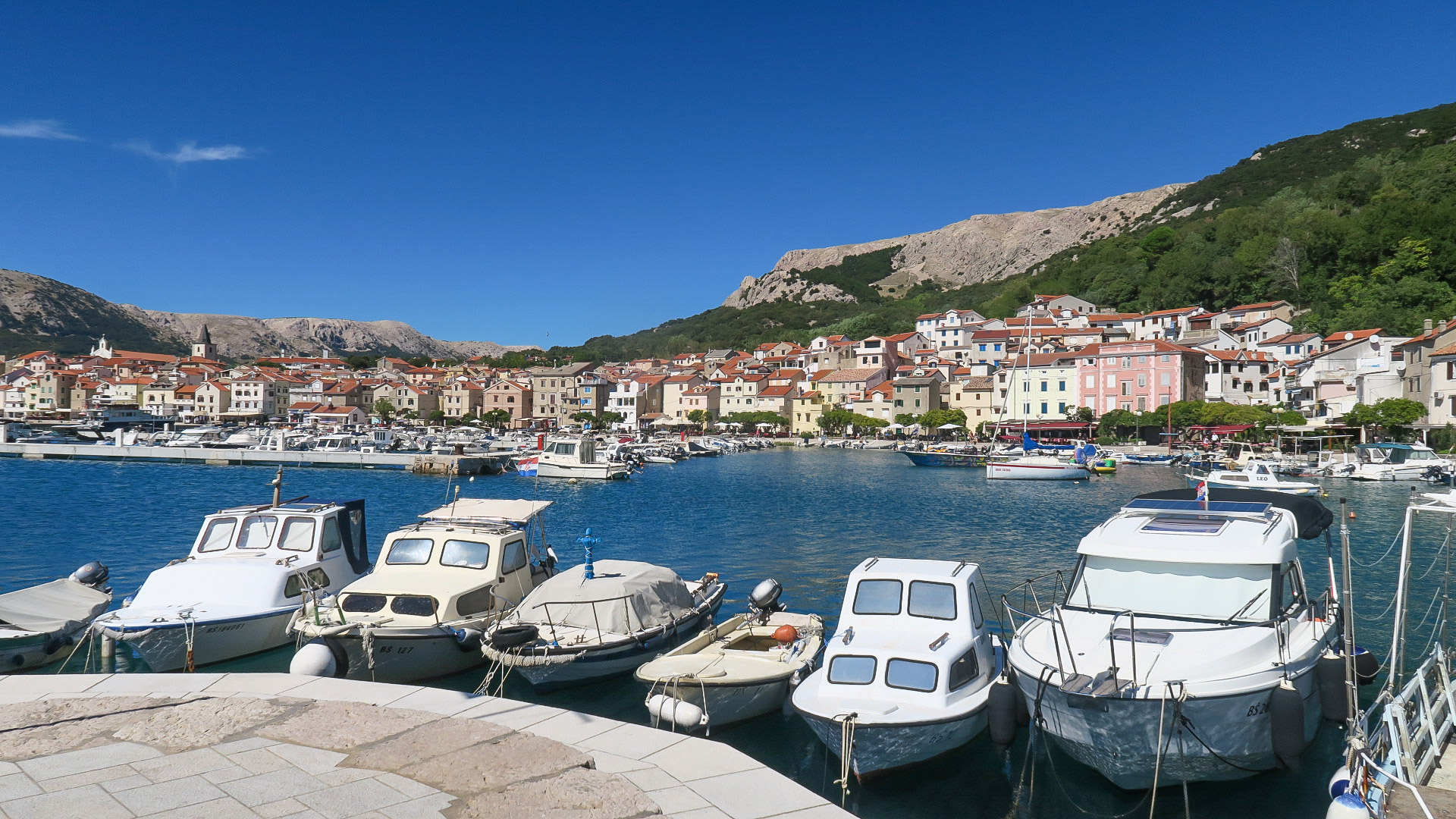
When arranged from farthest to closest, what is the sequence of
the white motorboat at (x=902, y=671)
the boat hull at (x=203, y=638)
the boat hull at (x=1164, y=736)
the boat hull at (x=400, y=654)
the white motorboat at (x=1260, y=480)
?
the white motorboat at (x=1260, y=480)
the boat hull at (x=203, y=638)
the boat hull at (x=400, y=654)
the white motorboat at (x=902, y=671)
the boat hull at (x=1164, y=736)

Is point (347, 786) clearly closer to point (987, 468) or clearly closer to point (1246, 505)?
point (1246, 505)

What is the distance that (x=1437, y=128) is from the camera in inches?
5074

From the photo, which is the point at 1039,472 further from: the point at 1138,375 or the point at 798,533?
the point at 1138,375

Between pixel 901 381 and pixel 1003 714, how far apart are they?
324 ft

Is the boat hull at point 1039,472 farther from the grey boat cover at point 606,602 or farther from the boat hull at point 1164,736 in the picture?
the boat hull at point 1164,736

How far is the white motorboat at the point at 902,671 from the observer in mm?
9422

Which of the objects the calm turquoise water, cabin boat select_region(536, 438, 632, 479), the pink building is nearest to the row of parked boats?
the calm turquoise water

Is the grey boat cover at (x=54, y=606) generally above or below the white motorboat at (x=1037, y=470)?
above

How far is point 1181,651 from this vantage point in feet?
30.6

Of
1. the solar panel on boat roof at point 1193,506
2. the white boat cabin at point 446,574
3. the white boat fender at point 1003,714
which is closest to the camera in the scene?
the white boat fender at point 1003,714

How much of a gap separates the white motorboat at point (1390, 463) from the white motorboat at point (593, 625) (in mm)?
54221

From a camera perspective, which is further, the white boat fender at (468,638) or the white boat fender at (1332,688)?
the white boat fender at (468,638)

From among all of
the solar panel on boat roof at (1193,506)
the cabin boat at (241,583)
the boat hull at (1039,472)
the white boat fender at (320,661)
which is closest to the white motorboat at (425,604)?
the white boat fender at (320,661)

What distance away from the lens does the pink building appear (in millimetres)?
83750
